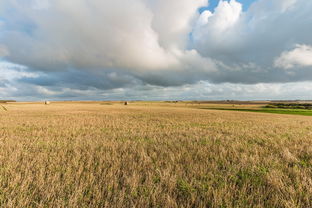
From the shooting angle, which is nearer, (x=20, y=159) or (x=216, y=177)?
(x=216, y=177)

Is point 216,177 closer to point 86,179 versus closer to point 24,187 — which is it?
point 86,179

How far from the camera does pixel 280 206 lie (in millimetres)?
2742

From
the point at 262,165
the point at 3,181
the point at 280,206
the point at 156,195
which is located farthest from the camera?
the point at 262,165

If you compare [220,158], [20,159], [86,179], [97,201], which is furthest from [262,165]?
[20,159]

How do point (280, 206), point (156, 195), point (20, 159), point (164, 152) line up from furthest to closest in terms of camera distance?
point (164, 152) < point (20, 159) < point (156, 195) < point (280, 206)

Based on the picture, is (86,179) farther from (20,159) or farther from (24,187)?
(20,159)

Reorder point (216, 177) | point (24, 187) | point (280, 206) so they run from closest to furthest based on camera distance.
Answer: point (280, 206)
point (24, 187)
point (216, 177)

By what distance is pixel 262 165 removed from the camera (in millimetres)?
4578

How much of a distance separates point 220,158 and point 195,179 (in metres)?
2.11

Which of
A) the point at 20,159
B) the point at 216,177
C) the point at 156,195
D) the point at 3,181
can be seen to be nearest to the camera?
the point at 156,195

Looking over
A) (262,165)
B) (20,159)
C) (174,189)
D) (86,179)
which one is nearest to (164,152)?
(174,189)

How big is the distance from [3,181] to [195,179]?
4853 mm

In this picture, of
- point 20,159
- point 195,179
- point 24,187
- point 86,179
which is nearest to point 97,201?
point 86,179

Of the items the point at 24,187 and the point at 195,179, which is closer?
the point at 24,187
